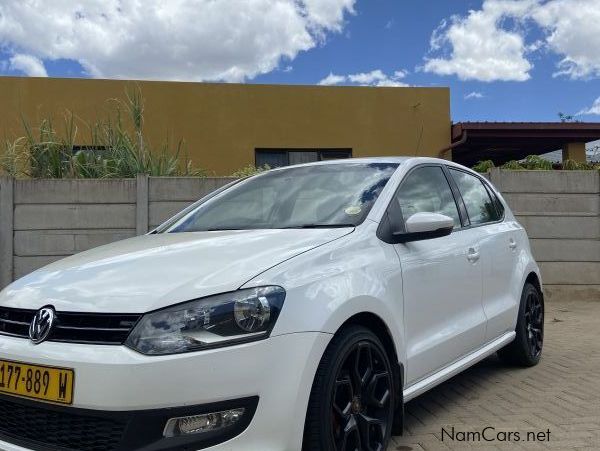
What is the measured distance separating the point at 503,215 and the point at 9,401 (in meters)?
3.91

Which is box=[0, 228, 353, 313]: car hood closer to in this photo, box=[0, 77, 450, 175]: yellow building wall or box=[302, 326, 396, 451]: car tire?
box=[302, 326, 396, 451]: car tire

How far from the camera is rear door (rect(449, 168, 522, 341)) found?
4.11m

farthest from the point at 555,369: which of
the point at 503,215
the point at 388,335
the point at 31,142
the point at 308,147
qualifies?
the point at 308,147

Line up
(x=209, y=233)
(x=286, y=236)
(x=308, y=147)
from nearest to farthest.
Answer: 1. (x=286, y=236)
2. (x=209, y=233)
3. (x=308, y=147)

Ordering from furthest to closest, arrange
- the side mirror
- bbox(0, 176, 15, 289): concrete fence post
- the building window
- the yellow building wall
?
the building window, the yellow building wall, bbox(0, 176, 15, 289): concrete fence post, the side mirror

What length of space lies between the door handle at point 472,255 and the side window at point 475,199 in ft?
1.14

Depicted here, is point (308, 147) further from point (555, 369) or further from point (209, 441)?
point (209, 441)

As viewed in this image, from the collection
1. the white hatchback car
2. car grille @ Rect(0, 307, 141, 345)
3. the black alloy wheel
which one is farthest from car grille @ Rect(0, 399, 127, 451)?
the black alloy wheel

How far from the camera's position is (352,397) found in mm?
2619

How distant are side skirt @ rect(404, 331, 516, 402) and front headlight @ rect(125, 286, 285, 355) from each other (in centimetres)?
116

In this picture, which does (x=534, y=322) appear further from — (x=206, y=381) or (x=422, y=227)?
(x=206, y=381)

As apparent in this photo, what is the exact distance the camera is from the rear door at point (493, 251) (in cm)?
411

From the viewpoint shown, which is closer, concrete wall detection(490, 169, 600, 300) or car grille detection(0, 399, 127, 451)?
car grille detection(0, 399, 127, 451)

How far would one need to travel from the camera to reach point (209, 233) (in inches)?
128
